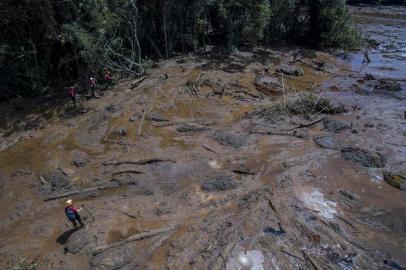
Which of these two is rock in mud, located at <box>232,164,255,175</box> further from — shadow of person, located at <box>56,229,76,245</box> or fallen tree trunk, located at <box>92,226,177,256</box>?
shadow of person, located at <box>56,229,76,245</box>

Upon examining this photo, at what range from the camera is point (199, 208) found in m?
10.6

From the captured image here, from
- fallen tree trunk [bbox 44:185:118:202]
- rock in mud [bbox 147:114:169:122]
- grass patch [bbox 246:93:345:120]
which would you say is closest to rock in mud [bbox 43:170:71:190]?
fallen tree trunk [bbox 44:185:118:202]

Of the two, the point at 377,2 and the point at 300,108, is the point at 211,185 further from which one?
the point at 377,2

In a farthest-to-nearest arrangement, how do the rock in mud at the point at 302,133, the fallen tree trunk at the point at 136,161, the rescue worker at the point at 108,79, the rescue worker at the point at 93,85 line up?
the rescue worker at the point at 108,79 → the rescue worker at the point at 93,85 → the rock in mud at the point at 302,133 → the fallen tree trunk at the point at 136,161

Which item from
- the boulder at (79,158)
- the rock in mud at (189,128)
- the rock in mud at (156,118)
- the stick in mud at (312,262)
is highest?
the rock in mud at (156,118)

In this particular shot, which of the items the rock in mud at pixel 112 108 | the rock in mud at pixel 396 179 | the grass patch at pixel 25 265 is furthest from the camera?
the rock in mud at pixel 112 108

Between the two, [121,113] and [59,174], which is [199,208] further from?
[121,113]

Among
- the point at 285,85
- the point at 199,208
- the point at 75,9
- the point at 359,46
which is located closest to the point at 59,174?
the point at 199,208

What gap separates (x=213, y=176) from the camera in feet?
39.5

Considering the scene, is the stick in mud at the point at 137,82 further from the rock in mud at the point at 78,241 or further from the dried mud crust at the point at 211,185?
the rock in mud at the point at 78,241

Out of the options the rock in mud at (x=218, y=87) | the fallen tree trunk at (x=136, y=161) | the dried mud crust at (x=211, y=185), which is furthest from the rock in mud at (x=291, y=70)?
the fallen tree trunk at (x=136, y=161)

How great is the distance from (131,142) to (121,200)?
3.60 m

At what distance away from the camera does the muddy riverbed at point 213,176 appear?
9.28 metres

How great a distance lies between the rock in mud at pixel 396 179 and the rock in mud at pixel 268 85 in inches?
311
